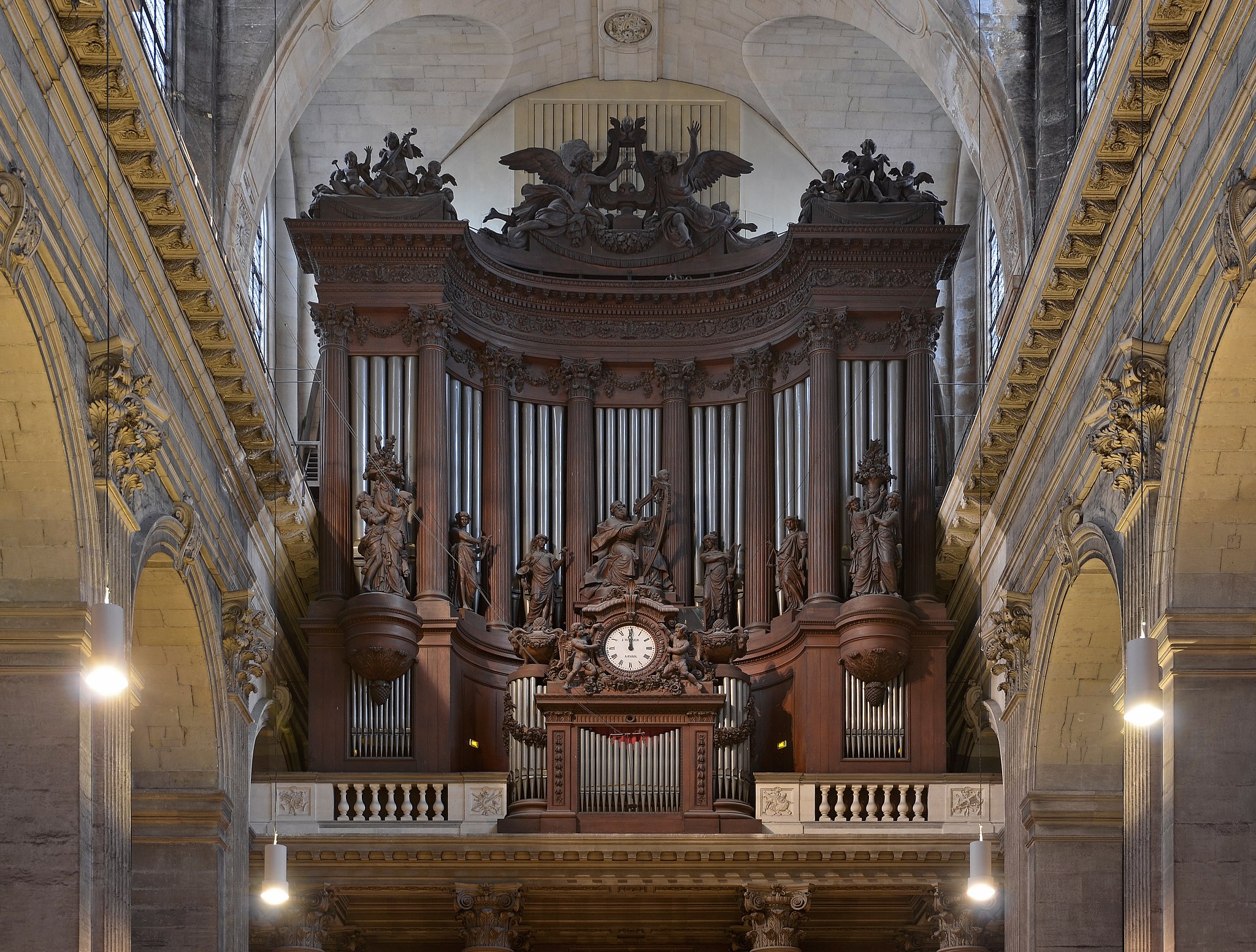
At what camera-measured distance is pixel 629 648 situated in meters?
26.8

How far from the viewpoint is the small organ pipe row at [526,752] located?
1043 inches

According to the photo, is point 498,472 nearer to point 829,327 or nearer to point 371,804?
point 829,327

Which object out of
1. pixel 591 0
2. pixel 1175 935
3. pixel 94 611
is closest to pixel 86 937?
pixel 94 611

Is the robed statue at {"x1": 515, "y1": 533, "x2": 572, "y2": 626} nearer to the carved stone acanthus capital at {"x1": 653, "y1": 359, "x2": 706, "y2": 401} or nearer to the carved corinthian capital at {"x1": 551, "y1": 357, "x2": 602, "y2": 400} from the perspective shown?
the carved corinthian capital at {"x1": 551, "y1": 357, "x2": 602, "y2": 400}

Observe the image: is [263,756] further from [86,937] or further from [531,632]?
[86,937]

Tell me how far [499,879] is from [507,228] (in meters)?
9.05

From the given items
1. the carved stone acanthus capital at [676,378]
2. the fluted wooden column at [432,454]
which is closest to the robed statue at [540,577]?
the fluted wooden column at [432,454]

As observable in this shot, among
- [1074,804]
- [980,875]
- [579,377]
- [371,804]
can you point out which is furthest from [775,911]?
[579,377]

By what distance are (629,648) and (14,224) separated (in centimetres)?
1205

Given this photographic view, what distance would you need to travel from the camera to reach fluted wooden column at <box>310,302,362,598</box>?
27984mm

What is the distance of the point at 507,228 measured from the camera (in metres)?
31.3

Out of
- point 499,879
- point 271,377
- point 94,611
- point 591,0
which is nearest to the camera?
point 94,611

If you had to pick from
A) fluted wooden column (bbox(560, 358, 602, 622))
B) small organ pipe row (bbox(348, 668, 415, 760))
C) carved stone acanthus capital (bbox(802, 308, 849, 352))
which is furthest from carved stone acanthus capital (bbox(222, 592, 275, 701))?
Answer: carved stone acanthus capital (bbox(802, 308, 849, 352))

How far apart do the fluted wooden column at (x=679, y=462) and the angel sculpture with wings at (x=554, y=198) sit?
2263mm
